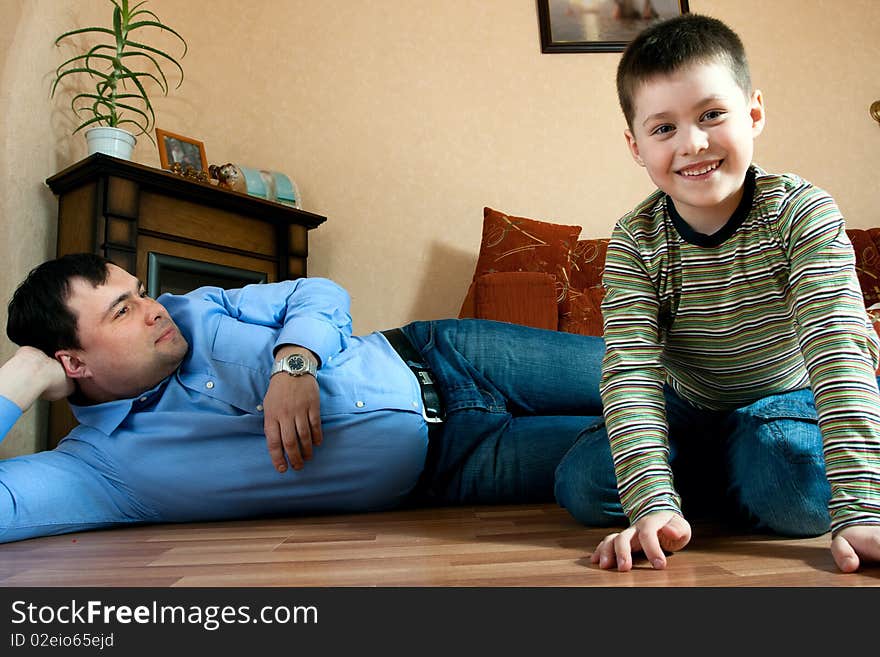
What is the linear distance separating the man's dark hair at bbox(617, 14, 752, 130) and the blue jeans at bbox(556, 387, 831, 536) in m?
0.45

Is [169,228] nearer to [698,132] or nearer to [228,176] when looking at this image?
[228,176]

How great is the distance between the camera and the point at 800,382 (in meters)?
1.01

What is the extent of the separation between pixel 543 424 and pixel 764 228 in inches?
22.4

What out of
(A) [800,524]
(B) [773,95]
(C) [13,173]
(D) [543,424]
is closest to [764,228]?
(A) [800,524]

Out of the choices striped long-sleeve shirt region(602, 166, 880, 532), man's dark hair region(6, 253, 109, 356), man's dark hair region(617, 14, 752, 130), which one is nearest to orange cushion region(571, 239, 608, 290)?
striped long-sleeve shirt region(602, 166, 880, 532)

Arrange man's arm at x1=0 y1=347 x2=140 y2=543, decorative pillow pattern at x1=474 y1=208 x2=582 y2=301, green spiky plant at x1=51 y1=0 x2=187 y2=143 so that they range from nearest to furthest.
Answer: man's arm at x1=0 y1=347 x2=140 y2=543 < green spiky plant at x1=51 y1=0 x2=187 y2=143 < decorative pillow pattern at x1=474 y1=208 x2=582 y2=301

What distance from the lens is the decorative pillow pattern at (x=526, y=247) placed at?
2480mm

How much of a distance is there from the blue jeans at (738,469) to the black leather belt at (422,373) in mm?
306

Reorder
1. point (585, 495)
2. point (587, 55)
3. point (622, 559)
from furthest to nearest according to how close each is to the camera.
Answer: point (587, 55)
point (585, 495)
point (622, 559)

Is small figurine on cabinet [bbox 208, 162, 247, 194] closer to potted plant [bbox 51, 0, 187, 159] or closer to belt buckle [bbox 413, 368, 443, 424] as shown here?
potted plant [bbox 51, 0, 187, 159]

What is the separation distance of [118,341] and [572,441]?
830 millimetres

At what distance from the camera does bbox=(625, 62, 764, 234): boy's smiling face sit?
833 mm

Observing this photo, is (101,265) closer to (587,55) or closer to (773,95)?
(587,55)

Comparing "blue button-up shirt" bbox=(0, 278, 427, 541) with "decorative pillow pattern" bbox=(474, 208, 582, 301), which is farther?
"decorative pillow pattern" bbox=(474, 208, 582, 301)
